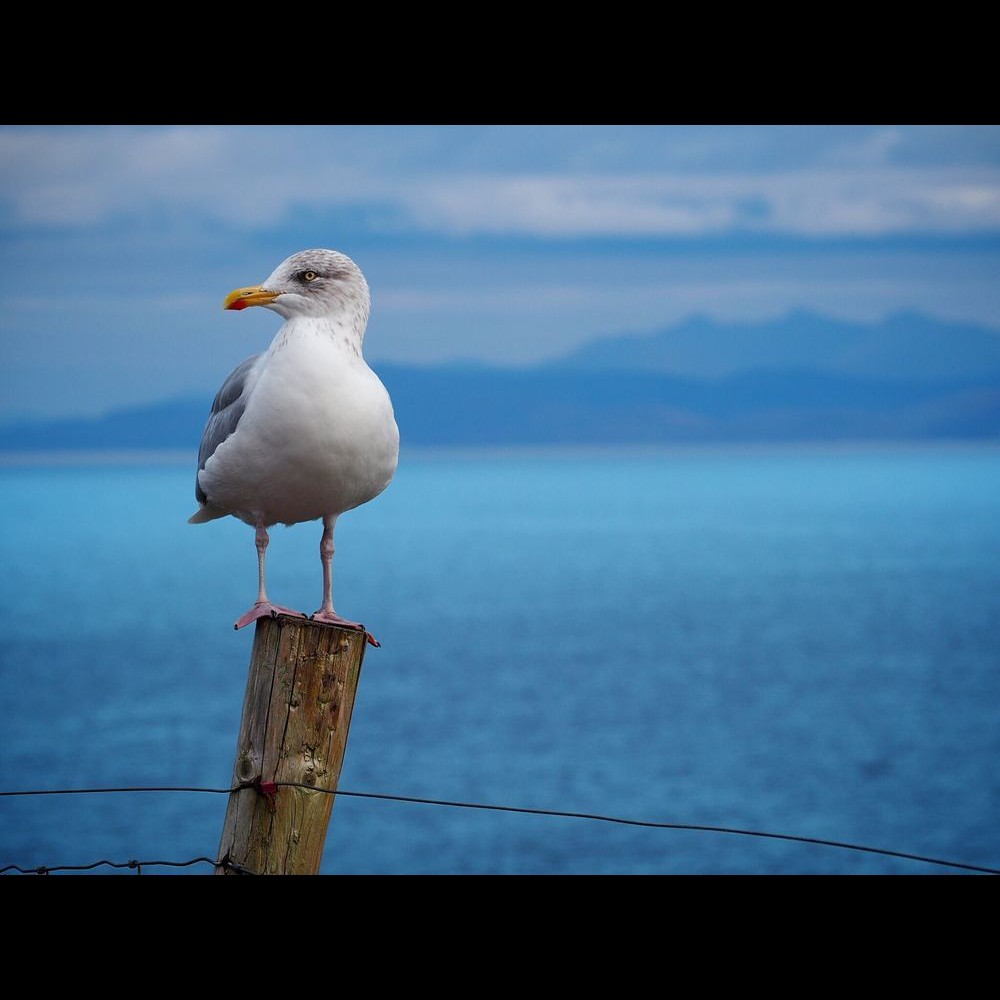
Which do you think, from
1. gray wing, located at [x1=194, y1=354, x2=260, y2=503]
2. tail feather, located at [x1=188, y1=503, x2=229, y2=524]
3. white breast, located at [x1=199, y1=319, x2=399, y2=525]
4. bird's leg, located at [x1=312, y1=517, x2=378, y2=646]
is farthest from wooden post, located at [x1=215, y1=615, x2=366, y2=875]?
tail feather, located at [x1=188, y1=503, x2=229, y2=524]

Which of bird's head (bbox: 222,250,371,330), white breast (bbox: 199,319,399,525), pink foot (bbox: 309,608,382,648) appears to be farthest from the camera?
bird's head (bbox: 222,250,371,330)

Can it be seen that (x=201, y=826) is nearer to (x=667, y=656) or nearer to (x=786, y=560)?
(x=667, y=656)

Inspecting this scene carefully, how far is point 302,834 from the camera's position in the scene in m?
3.79

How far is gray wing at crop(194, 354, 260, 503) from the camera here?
4.75 metres

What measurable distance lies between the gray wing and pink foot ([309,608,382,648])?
707 mm

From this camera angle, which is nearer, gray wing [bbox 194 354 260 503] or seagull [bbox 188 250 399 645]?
seagull [bbox 188 250 399 645]

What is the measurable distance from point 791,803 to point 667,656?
17.2 m

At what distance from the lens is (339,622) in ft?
14.0

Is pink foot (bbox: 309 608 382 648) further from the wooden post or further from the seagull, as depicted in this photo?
the wooden post

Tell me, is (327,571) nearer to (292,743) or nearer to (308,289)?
(308,289)

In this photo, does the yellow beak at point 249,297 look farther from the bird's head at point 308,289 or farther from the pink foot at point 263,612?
the pink foot at point 263,612

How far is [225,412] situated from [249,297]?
420 millimetres

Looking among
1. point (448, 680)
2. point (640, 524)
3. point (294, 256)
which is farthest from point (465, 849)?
point (640, 524)

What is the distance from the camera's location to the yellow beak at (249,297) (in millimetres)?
4648
